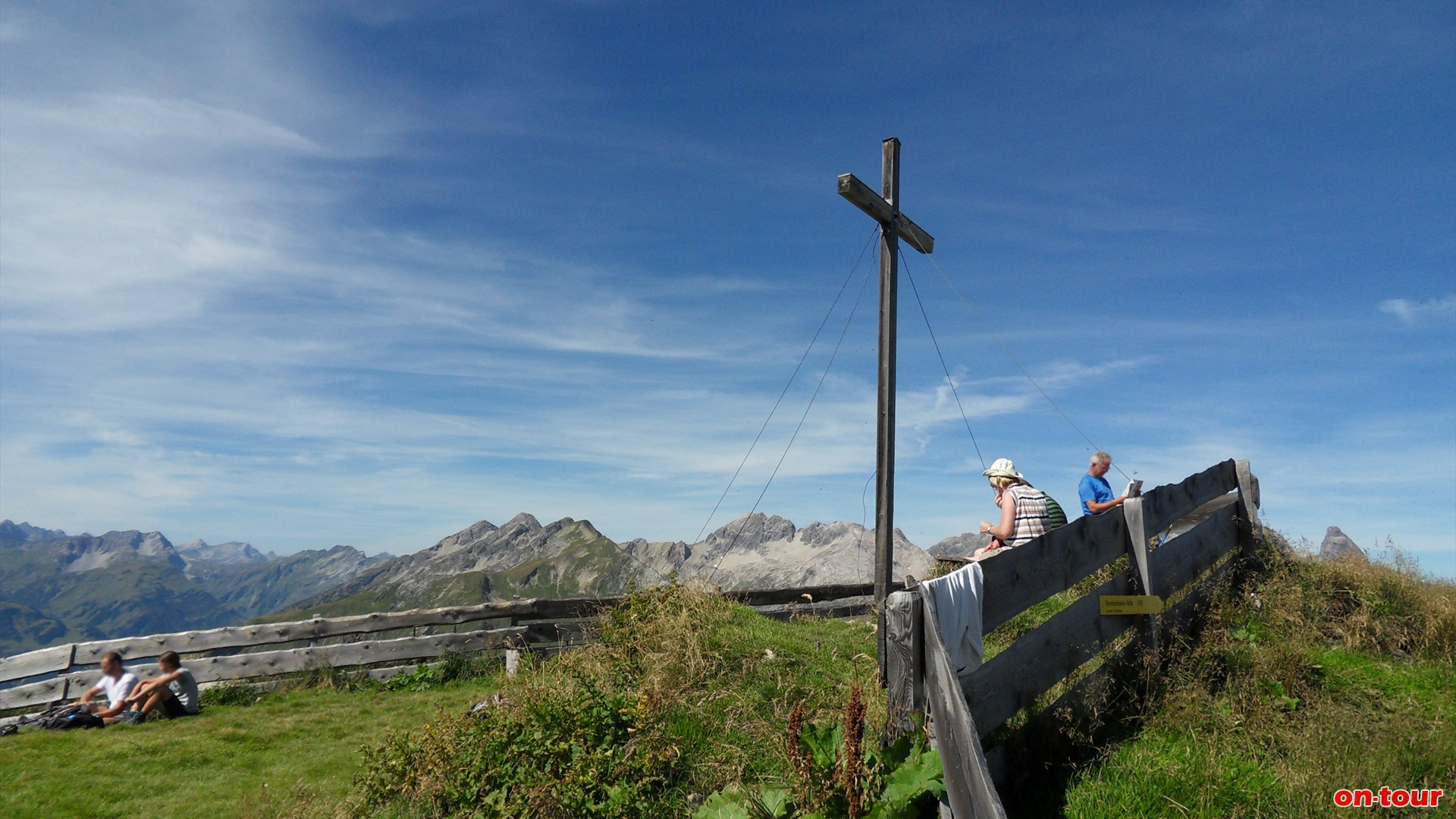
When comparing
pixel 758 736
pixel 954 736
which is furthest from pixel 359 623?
pixel 954 736

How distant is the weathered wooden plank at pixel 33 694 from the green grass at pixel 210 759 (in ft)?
5.30

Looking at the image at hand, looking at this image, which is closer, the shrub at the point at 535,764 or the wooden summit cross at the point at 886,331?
the shrub at the point at 535,764

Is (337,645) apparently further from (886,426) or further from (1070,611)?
(1070,611)

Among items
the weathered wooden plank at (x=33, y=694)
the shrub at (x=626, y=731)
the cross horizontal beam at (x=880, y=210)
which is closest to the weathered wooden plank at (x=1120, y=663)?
the shrub at (x=626, y=731)

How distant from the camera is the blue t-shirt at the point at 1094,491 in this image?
388 inches

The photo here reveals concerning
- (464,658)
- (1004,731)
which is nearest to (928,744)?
(1004,731)

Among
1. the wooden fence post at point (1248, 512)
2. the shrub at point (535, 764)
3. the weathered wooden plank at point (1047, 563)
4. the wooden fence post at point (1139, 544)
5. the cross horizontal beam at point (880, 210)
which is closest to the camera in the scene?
the weathered wooden plank at point (1047, 563)

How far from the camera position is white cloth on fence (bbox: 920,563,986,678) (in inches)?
159

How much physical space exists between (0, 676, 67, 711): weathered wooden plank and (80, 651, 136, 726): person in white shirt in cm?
34

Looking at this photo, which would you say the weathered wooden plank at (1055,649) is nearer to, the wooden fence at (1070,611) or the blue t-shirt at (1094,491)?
the wooden fence at (1070,611)

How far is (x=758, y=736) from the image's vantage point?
595 cm

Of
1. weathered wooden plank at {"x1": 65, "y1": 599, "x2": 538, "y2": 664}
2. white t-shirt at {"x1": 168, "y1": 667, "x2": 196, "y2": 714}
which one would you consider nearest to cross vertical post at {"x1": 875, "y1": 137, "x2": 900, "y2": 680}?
weathered wooden plank at {"x1": 65, "y1": 599, "x2": 538, "y2": 664}

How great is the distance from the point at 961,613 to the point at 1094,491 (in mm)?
6704

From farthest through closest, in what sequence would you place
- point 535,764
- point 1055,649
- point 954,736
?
point 535,764 < point 1055,649 < point 954,736
